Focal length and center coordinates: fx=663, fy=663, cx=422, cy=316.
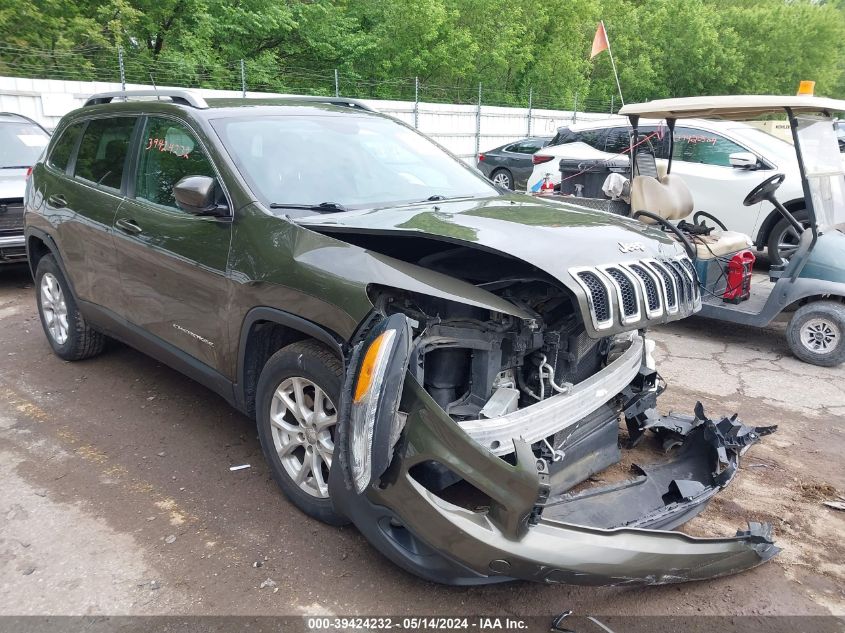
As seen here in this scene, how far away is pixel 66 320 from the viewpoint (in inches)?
199

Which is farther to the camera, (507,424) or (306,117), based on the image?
(306,117)

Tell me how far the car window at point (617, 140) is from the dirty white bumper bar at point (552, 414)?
698 centimetres

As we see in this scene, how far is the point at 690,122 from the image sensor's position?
8.64 meters

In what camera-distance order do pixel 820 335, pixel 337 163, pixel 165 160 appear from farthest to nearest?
pixel 820 335 < pixel 165 160 < pixel 337 163

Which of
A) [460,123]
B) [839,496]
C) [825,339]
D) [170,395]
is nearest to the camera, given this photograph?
[839,496]

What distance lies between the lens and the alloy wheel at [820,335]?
5449mm

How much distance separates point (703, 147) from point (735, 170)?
1.75 ft

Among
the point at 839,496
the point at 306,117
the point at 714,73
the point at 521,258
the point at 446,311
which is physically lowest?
the point at 839,496

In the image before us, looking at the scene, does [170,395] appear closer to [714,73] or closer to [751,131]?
[751,131]

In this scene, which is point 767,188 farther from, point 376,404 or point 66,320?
point 66,320

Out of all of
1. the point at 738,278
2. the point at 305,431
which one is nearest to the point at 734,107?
the point at 738,278

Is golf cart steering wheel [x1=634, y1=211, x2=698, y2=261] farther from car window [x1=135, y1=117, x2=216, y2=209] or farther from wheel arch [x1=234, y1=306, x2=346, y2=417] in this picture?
car window [x1=135, y1=117, x2=216, y2=209]

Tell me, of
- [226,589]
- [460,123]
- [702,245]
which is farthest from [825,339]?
[460,123]

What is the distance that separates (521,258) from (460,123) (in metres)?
18.2
